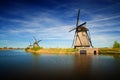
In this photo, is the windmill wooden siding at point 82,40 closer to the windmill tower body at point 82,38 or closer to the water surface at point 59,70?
the windmill tower body at point 82,38

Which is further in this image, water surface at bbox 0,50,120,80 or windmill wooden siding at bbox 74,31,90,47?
windmill wooden siding at bbox 74,31,90,47

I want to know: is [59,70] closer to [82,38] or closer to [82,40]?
[82,40]

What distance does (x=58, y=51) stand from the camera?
182ft

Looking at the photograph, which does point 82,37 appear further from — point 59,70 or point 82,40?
point 59,70

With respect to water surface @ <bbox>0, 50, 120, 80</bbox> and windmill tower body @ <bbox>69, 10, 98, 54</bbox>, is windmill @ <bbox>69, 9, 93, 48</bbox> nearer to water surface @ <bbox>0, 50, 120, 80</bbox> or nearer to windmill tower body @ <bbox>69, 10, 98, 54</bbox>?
windmill tower body @ <bbox>69, 10, 98, 54</bbox>

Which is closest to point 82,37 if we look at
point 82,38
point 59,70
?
point 82,38

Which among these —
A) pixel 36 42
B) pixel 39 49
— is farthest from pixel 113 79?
pixel 36 42

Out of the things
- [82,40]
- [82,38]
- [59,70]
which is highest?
[82,38]

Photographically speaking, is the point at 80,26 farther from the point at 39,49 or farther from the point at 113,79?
the point at 113,79

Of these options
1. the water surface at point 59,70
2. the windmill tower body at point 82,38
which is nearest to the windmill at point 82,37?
the windmill tower body at point 82,38

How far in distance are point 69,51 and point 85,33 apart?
30.0 feet

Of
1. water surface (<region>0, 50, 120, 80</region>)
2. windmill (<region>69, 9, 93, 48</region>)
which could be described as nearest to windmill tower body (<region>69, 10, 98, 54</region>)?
windmill (<region>69, 9, 93, 48</region>)

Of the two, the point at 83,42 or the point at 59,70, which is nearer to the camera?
the point at 59,70

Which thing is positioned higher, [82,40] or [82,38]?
Result: [82,38]
